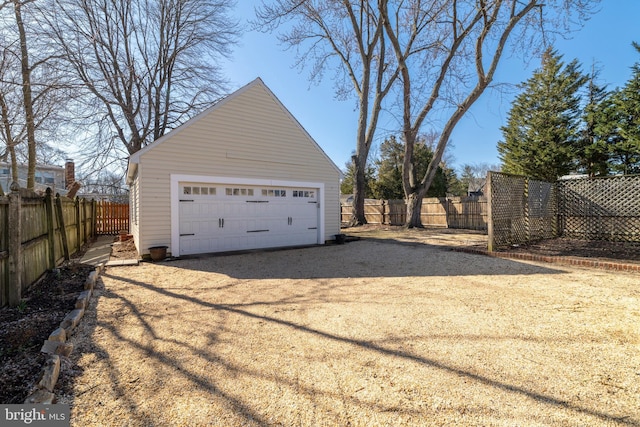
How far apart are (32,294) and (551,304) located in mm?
6944

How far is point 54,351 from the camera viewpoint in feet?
8.29

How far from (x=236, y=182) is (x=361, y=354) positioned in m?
6.63

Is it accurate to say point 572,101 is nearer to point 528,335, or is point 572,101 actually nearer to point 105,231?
point 528,335

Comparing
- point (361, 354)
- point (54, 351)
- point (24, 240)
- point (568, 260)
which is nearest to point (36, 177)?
point (24, 240)

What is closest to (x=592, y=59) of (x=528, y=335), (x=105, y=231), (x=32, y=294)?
(x=528, y=335)

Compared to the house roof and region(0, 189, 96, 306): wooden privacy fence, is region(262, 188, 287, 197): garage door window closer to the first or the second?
the house roof

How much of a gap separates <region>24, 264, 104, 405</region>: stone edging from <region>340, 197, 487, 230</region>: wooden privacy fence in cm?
1351

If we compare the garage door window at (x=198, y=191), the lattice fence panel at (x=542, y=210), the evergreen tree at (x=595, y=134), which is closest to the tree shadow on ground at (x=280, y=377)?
the garage door window at (x=198, y=191)

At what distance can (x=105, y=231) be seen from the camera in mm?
14125

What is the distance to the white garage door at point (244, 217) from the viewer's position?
25.6ft

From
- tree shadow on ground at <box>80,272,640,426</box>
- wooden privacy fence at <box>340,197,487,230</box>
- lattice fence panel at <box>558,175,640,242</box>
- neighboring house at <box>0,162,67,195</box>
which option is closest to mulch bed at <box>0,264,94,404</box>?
tree shadow on ground at <box>80,272,640,426</box>

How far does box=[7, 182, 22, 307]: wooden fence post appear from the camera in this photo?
360 centimetres

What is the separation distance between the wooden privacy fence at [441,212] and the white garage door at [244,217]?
26.9ft

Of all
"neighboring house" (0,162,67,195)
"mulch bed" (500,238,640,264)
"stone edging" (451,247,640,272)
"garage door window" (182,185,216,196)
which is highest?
"neighboring house" (0,162,67,195)
